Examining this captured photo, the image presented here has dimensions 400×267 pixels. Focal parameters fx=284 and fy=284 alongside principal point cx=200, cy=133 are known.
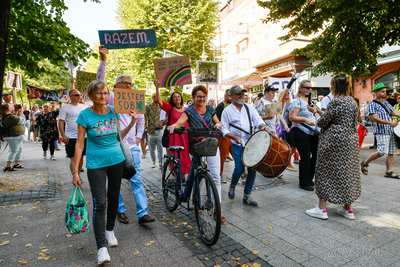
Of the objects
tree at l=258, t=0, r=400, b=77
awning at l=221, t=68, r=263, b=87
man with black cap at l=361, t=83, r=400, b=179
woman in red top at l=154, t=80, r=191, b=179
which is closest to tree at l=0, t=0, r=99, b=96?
woman in red top at l=154, t=80, r=191, b=179

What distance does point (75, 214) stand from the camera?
3.03 m

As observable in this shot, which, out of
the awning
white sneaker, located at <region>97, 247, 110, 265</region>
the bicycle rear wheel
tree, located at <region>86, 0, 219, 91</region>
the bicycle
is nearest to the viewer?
white sneaker, located at <region>97, 247, 110, 265</region>

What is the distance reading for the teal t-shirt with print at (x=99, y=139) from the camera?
3.08 m

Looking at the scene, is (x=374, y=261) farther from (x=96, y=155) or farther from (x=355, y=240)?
(x=96, y=155)

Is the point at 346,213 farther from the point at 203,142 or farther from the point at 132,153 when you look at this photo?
the point at 132,153

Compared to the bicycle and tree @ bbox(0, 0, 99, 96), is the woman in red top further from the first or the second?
tree @ bbox(0, 0, 99, 96)

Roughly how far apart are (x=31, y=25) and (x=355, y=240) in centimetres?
762

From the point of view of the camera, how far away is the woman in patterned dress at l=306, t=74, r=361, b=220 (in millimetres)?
3936

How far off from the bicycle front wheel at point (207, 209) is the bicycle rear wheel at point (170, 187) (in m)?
0.75

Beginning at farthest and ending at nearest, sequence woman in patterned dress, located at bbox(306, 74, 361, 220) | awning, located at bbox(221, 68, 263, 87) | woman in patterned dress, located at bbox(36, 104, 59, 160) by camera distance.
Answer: awning, located at bbox(221, 68, 263, 87)
woman in patterned dress, located at bbox(36, 104, 59, 160)
woman in patterned dress, located at bbox(306, 74, 361, 220)

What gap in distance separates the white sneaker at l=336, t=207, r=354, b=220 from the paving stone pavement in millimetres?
62

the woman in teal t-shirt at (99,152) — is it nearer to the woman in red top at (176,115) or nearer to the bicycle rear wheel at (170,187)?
the bicycle rear wheel at (170,187)

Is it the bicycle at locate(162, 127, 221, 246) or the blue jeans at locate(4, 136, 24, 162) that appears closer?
the bicycle at locate(162, 127, 221, 246)

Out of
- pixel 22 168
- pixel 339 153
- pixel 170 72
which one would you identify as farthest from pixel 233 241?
pixel 22 168
